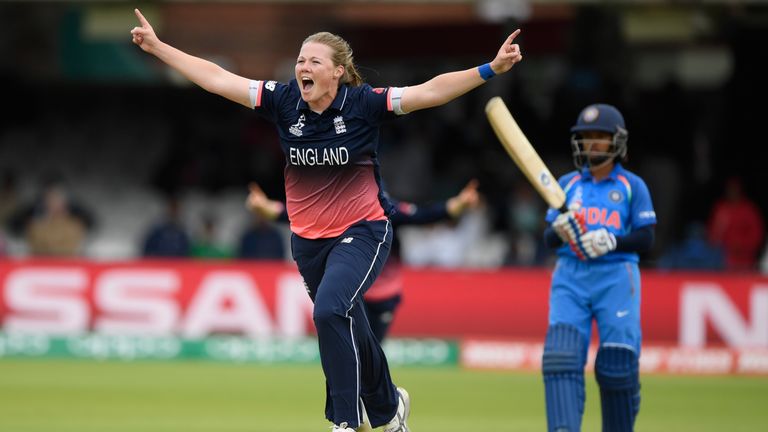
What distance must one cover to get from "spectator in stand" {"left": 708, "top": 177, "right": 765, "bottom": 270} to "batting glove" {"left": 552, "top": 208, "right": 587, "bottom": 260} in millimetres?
9079

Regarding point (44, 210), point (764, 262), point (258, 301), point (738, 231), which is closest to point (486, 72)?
point (258, 301)

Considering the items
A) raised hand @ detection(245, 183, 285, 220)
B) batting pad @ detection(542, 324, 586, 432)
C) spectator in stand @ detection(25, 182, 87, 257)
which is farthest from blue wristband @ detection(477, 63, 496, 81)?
spectator in stand @ detection(25, 182, 87, 257)

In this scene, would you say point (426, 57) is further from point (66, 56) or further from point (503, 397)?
point (503, 397)

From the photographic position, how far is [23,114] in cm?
1994

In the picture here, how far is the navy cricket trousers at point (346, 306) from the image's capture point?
6301mm

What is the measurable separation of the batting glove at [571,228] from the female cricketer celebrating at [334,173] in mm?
838

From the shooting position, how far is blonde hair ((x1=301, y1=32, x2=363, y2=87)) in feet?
21.1

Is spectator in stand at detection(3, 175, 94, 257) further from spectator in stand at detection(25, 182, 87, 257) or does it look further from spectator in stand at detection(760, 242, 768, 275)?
spectator in stand at detection(760, 242, 768, 275)

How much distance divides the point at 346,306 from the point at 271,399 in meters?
4.77

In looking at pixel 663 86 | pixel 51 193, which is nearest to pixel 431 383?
pixel 51 193

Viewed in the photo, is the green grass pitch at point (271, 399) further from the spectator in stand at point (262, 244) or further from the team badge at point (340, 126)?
the team badge at point (340, 126)

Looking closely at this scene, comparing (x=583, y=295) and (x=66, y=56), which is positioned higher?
(x=66, y=56)

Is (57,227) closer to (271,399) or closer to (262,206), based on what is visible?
(271,399)

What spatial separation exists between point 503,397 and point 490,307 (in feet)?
9.47
